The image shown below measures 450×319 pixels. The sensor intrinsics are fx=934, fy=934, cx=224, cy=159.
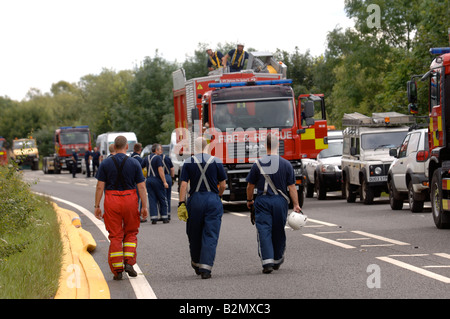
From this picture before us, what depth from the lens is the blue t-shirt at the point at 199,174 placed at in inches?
449

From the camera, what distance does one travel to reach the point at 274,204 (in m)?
11.6

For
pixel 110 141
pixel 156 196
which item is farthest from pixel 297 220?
pixel 110 141

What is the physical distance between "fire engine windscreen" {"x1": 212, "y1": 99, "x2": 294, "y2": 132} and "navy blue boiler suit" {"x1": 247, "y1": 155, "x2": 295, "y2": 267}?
35.8ft

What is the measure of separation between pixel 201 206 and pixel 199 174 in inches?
15.5

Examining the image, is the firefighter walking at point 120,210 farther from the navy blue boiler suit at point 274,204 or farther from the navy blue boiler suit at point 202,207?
the navy blue boiler suit at point 274,204

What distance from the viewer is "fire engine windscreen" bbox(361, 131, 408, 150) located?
1000 inches

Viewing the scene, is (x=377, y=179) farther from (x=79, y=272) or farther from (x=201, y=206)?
(x=79, y=272)

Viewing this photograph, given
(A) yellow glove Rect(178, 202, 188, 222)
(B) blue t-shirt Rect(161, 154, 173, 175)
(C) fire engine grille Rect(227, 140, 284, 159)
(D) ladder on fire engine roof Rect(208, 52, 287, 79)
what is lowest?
(A) yellow glove Rect(178, 202, 188, 222)

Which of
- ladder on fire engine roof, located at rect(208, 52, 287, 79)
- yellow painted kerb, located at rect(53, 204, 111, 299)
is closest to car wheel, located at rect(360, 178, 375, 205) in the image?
ladder on fire engine roof, located at rect(208, 52, 287, 79)

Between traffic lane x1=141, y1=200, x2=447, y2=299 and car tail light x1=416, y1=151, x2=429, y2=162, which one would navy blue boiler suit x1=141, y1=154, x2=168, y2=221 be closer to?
traffic lane x1=141, y1=200, x2=447, y2=299

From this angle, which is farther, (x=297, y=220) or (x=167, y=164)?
(x=167, y=164)

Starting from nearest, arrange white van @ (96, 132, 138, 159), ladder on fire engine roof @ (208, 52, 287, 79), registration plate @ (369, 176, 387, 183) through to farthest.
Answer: registration plate @ (369, 176, 387, 183)
ladder on fire engine roof @ (208, 52, 287, 79)
white van @ (96, 132, 138, 159)
